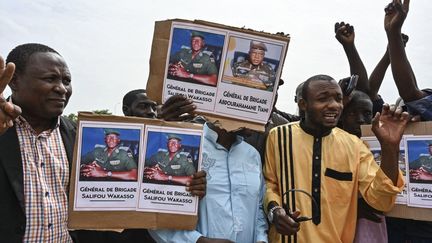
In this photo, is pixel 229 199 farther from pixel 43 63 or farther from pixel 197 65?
pixel 43 63

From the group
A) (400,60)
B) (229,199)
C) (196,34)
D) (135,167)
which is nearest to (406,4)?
(400,60)

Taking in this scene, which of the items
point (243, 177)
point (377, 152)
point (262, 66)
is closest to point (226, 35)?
point (262, 66)

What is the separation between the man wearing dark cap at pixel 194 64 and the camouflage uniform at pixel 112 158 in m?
0.54

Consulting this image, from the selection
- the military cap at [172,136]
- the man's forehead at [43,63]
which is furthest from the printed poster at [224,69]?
the man's forehead at [43,63]

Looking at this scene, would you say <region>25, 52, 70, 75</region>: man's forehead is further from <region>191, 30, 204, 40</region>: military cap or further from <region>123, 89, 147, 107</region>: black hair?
<region>123, 89, 147, 107</region>: black hair

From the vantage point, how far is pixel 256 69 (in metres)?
2.75

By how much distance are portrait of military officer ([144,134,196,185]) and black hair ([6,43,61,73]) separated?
2.83 feet

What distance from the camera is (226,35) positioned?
270 centimetres

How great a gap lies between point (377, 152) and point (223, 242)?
50.1 inches

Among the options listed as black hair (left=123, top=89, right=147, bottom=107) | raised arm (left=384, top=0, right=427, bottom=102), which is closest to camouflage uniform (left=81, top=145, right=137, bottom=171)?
raised arm (left=384, top=0, right=427, bottom=102)

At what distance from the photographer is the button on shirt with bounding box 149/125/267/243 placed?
8.97 feet

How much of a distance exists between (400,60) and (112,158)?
7.17ft

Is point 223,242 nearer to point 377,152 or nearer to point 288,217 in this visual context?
point 288,217

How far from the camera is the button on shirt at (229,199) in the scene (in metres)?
2.73
